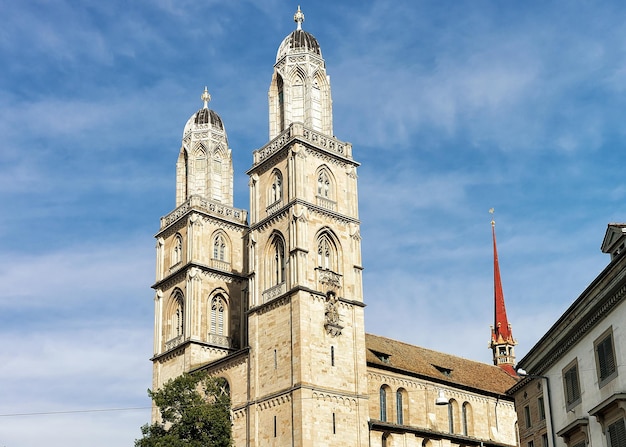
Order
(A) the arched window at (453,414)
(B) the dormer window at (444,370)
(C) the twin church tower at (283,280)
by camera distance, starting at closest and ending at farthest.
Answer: (C) the twin church tower at (283,280) → (A) the arched window at (453,414) → (B) the dormer window at (444,370)

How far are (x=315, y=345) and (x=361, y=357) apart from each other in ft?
12.3

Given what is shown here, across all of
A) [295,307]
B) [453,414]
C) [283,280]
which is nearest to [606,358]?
[295,307]

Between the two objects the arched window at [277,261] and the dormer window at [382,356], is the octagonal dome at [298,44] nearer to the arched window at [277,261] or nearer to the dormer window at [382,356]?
the arched window at [277,261]

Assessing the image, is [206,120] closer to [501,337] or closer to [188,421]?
[188,421]

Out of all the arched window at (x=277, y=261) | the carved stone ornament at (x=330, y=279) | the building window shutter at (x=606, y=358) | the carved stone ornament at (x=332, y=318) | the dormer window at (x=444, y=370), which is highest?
the arched window at (x=277, y=261)

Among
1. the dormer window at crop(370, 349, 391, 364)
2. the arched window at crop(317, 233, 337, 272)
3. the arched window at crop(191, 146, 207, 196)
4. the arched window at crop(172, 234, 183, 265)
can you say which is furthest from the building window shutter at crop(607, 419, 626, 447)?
the arched window at crop(191, 146, 207, 196)

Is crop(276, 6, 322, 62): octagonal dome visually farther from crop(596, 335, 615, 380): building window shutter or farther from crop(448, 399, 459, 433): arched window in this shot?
crop(596, 335, 615, 380): building window shutter

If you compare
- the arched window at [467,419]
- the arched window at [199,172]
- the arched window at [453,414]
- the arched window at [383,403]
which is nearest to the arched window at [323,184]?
the arched window at [383,403]

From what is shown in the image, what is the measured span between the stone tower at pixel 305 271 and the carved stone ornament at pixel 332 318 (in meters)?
0.06

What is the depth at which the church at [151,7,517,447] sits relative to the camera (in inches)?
2063

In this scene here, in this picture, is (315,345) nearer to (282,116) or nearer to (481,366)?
(282,116)

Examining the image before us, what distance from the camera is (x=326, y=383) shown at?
170 feet

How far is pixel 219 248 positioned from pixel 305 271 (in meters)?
15.4

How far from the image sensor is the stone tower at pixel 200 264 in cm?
6319
